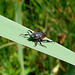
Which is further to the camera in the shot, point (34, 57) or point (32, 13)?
point (32, 13)

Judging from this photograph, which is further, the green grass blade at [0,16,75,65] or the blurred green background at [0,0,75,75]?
the blurred green background at [0,0,75,75]

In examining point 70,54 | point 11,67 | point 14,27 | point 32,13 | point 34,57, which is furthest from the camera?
point 32,13

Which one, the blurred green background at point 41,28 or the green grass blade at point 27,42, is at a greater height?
the green grass blade at point 27,42

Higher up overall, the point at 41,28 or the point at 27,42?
the point at 27,42

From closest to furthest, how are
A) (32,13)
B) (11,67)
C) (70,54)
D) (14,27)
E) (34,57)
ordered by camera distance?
(70,54), (14,27), (11,67), (34,57), (32,13)

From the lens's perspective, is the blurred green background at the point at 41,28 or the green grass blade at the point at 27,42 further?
the blurred green background at the point at 41,28

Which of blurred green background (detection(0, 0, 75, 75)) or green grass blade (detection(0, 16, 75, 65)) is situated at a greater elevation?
green grass blade (detection(0, 16, 75, 65))

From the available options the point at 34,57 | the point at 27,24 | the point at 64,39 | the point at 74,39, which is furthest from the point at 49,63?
the point at 27,24

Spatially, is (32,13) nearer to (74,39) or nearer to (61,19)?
(61,19)
